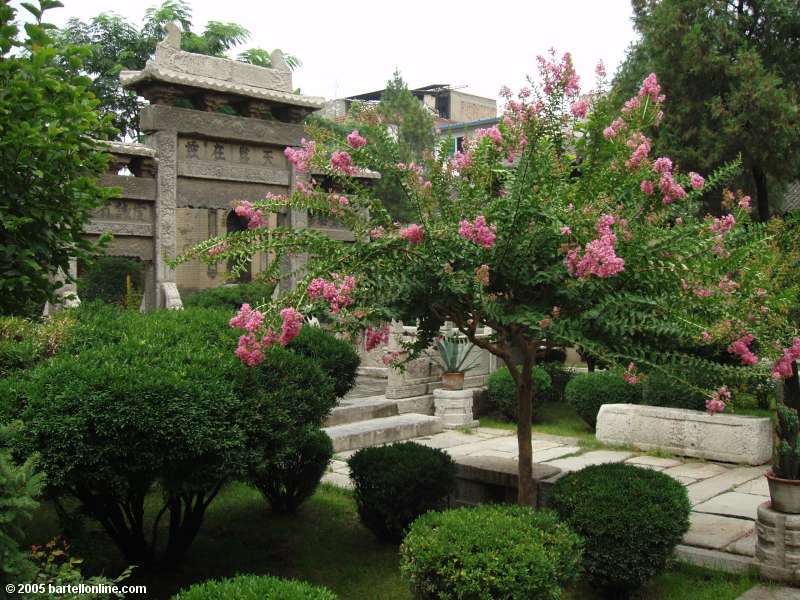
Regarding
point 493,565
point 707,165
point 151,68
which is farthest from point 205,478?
point 707,165

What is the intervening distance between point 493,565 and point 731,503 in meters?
4.30

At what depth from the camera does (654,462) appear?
9102mm

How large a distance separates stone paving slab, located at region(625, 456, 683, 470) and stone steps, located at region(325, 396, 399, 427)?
3.45 m

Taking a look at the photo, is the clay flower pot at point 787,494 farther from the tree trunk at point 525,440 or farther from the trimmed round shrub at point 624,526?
the tree trunk at point 525,440

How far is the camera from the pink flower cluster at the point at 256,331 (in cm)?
388

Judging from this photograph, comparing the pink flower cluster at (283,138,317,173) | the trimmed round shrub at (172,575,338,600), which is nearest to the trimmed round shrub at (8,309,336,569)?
the trimmed round shrub at (172,575,338,600)

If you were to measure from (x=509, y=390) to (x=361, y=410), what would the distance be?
2.40m

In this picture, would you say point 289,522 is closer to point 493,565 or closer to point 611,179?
point 493,565

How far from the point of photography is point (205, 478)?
4.22 metres

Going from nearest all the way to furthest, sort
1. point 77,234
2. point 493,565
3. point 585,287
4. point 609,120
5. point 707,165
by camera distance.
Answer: point 493,565
point 585,287
point 609,120
point 77,234
point 707,165

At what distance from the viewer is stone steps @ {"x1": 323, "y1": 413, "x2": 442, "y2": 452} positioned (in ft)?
30.2

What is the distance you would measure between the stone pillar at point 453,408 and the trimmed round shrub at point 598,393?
153 cm

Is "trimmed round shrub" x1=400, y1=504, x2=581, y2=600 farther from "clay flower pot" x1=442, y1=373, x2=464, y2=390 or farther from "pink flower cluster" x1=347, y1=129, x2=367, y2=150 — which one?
"clay flower pot" x1=442, y1=373, x2=464, y2=390

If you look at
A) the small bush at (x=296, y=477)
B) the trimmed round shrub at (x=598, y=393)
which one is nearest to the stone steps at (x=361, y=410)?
the trimmed round shrub at (x=598, y=393)
